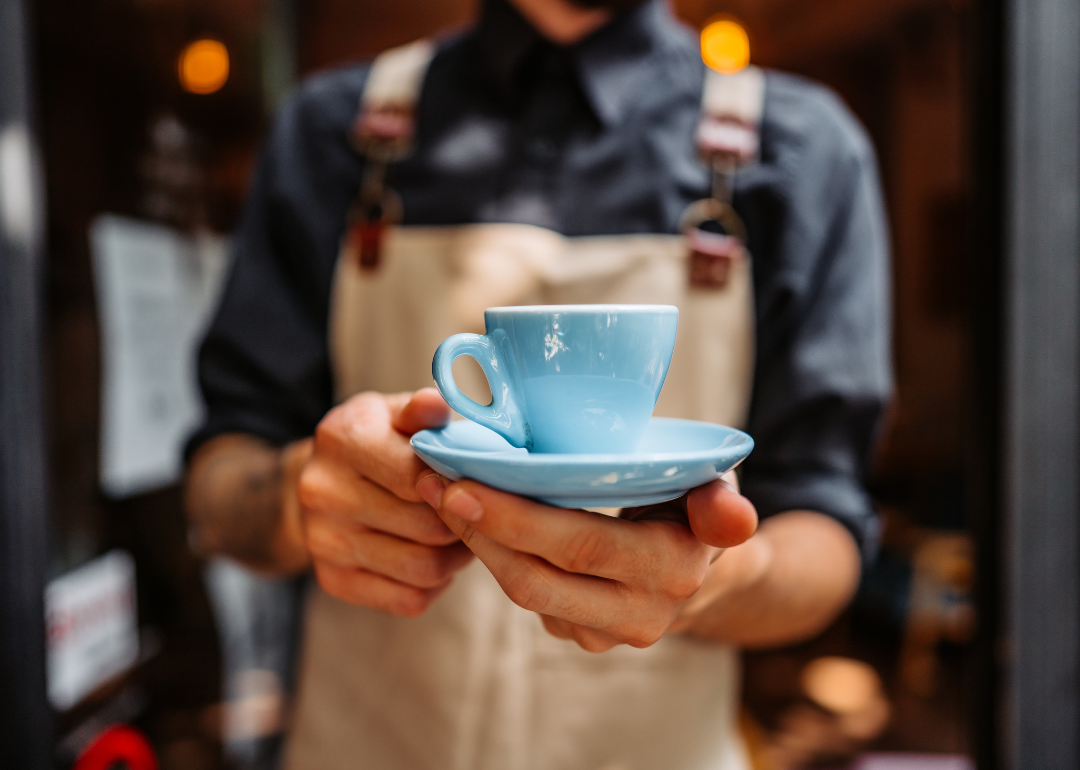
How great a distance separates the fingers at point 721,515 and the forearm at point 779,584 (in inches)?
1.2

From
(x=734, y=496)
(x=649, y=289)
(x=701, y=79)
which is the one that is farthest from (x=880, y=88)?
(x=734, y=496)

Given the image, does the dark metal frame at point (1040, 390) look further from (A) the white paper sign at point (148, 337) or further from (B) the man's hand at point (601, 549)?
(A) the white paper sign at point (148, 337)

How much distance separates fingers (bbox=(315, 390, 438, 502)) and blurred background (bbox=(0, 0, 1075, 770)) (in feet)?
0.85

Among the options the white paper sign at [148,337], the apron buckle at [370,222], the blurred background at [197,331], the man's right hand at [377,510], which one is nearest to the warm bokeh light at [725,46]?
the blurred background at [197,331]

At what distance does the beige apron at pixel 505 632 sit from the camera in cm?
32

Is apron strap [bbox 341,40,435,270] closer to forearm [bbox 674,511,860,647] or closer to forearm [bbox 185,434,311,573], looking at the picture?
forearm [bbox 185,434,311,573]

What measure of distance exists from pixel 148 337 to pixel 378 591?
0.50 m

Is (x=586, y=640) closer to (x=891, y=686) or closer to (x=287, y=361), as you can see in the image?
(x=287, y=361)

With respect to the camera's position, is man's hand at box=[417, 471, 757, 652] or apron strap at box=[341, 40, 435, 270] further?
apron strap at box=[341, 40, 435, 270]

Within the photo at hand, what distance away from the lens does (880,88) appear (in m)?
0.49

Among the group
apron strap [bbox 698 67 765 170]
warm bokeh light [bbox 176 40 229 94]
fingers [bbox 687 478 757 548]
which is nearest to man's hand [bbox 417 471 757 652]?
fingers [bbox 687 478 757 548]

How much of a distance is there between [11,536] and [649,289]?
1.26ft

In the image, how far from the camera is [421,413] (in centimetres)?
24

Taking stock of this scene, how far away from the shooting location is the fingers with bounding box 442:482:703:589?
19 centimetres
